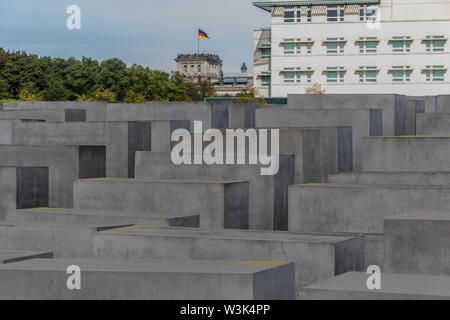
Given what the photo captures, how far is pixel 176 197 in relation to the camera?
47.1 feet

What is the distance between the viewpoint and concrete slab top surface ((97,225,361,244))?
10070 mm

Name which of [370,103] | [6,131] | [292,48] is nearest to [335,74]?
[292,48]

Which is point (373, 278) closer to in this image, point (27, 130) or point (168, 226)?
point (168, 226)

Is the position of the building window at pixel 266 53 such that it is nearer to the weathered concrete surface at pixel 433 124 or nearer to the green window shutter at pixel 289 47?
the green window shutter at pixel 289 47

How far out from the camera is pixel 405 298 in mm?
6742

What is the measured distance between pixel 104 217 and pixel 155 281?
5494 mm

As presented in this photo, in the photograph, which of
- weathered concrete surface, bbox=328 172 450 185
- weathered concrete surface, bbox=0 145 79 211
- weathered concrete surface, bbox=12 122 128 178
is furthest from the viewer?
weathered concrete surface, bbox=12 122 128 178

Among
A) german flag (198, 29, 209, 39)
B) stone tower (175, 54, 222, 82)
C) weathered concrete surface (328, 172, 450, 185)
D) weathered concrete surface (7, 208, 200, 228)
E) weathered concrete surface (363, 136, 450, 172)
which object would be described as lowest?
weathered concrete surface (7, 208, 200, 228)

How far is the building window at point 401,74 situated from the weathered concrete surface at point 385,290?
70018 millimetres

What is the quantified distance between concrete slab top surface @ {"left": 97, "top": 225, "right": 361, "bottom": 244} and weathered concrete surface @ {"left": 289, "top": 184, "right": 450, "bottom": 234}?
263cm

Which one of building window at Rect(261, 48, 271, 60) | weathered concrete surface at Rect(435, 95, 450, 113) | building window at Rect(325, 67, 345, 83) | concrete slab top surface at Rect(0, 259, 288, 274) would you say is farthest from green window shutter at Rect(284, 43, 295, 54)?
concrete slab top surface at Rect(0, 259, 288, 274)

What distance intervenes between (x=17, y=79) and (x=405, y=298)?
218ft

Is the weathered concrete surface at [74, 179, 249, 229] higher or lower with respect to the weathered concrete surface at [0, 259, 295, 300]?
higher

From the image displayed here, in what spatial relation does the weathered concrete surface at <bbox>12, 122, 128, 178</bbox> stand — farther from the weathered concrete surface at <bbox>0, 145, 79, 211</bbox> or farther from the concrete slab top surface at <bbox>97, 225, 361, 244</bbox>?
the concrete slab top surface at <bbox>97, 225, 361, 244</bbox>
